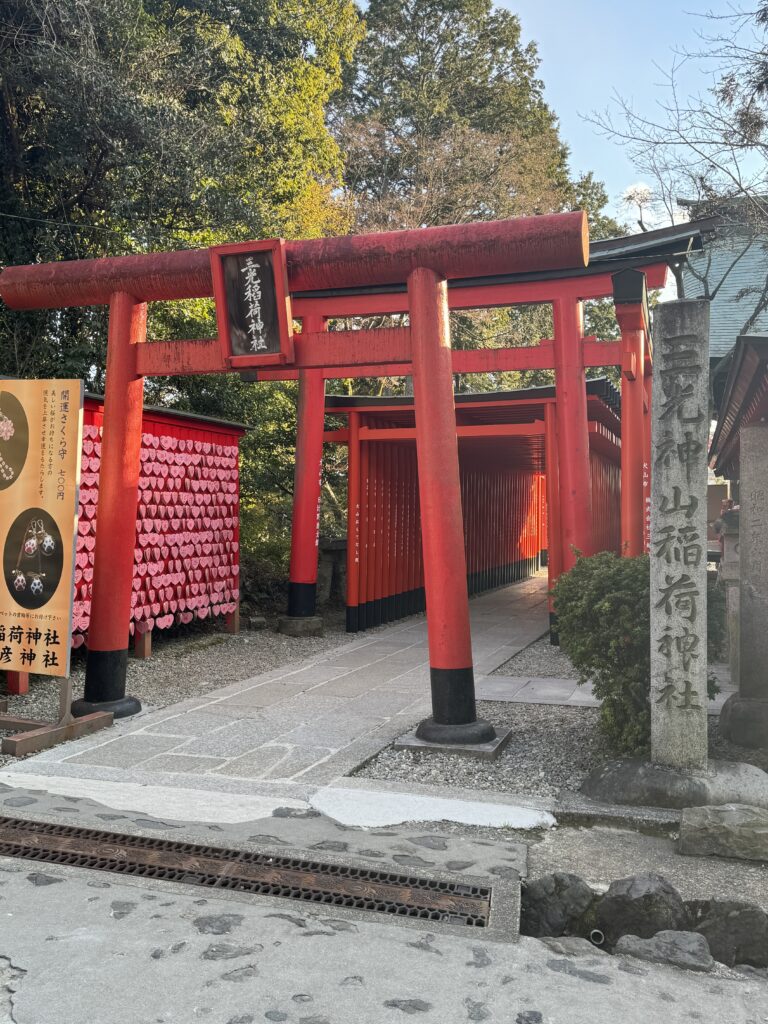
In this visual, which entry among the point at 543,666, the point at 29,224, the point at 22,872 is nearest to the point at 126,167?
the point at 29,224

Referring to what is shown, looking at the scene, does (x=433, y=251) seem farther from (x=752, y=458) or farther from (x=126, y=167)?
(x=126, y=167)

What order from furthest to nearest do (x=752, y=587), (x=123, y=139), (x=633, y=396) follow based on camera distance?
(x=123, y=139) → (x=633, y=396) → (x=752, y=587)

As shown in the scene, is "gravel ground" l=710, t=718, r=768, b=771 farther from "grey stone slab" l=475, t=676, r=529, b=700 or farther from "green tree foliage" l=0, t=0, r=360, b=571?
"green tree foliage" l=0, t=0, r=360, b=571

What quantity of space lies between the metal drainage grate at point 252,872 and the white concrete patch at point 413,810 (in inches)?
26.3

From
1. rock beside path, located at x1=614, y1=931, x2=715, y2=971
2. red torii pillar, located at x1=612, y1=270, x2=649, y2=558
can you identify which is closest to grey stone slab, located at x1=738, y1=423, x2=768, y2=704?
red torii pillar, located at x1=612, y1=270, x2=649, y2=558

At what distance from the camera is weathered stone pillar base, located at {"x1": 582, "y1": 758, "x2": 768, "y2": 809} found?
15.0 feet

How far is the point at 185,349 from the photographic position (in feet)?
22.4

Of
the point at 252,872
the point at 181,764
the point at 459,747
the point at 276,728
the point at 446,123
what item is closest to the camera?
the point at 252,872

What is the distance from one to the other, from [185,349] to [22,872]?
4146 millimetres

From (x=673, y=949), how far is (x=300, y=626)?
865cm

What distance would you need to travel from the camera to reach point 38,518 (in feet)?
20.7

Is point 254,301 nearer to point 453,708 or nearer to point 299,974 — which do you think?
point 453,708

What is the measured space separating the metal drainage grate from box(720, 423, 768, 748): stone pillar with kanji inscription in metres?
3.20

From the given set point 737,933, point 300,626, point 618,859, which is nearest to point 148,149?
point 300,626
